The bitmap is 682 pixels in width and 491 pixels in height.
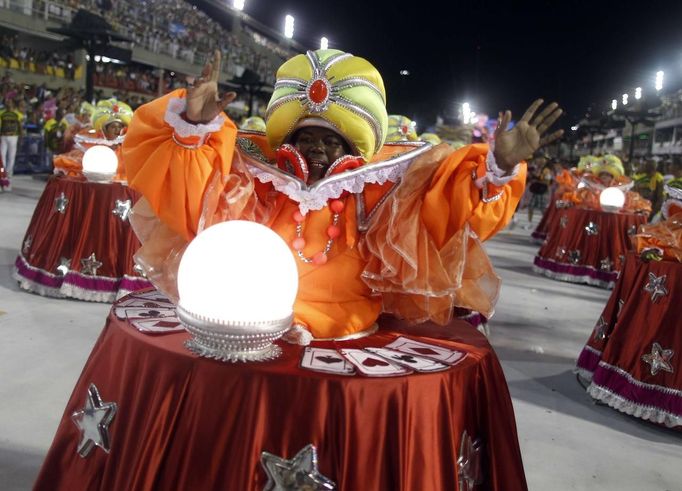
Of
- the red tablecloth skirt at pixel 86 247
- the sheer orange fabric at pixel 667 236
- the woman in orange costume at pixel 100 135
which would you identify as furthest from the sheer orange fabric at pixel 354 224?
the woman in orange costume at pixel 100 135

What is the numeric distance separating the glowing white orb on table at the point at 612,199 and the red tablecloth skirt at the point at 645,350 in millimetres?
4083

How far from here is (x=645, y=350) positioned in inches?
152

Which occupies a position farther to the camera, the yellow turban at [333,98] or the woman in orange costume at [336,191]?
the yellow turban at [333,98]

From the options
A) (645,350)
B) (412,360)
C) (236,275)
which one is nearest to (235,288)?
Answer: (236,275)

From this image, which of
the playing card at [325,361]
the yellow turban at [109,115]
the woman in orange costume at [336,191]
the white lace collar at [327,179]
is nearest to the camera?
the playing card at [325,361]

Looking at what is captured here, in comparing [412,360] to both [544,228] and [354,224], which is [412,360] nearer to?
[354,224]

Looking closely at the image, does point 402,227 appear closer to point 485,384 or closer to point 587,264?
point 485,384

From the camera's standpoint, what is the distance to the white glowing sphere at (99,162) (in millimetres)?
5227

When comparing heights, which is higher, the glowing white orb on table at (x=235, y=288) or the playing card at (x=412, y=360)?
the glowing white orb on table at (x=235, y=288)

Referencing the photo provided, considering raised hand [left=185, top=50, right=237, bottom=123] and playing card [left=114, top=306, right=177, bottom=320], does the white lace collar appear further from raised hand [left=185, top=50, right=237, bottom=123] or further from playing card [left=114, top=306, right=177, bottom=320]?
playing card [left=114, top=306, right=177, bottom=320]

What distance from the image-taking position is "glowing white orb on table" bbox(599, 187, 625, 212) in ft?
26.3

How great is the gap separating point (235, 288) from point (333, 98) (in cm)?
95

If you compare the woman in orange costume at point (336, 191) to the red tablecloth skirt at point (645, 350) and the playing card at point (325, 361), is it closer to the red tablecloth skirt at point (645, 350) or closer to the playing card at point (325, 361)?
the playing card at point (325, 361)

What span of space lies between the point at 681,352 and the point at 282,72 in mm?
2875
